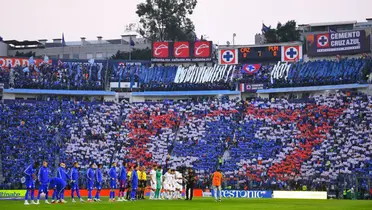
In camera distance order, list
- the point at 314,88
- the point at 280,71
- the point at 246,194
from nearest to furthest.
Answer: the point at 246,194
the point at 314,88
the point at 280,71

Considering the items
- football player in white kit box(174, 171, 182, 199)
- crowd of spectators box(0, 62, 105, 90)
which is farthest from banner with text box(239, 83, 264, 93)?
football player in white kit box(174, 171, 182, 199)

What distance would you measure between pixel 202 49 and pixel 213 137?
1760 centimetres

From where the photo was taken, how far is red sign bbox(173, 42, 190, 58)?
298 ft

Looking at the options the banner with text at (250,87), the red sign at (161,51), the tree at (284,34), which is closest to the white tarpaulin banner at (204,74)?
the banner with text at (250,87)

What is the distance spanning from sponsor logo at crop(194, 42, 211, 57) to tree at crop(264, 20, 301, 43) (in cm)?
2743

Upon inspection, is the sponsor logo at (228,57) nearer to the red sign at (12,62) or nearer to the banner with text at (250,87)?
the banner with text at (250,87)

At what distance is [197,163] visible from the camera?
7331cm

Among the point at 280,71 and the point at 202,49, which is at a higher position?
the point at 202,49

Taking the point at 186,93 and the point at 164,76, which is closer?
the point at 186,93

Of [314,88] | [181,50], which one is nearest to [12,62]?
[181,50]

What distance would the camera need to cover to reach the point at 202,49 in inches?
3580

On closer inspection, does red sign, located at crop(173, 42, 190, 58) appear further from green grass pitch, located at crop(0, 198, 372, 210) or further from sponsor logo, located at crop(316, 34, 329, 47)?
green grass pitch, located at crop(0, 198, 372, 210)

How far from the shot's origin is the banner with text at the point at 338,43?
83.6 m

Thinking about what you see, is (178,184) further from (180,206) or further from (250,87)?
(250,87)
